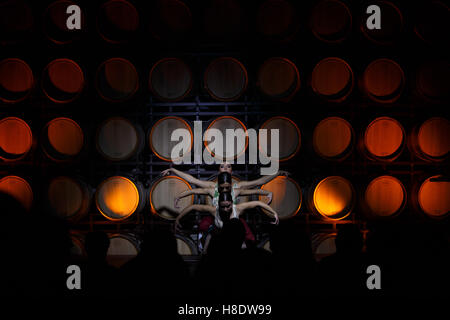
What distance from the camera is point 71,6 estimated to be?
4242mm

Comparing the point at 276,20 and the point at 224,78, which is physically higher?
the point at 276,20

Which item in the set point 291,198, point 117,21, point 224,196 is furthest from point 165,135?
point 291,198

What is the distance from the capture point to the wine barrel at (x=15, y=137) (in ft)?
13.7

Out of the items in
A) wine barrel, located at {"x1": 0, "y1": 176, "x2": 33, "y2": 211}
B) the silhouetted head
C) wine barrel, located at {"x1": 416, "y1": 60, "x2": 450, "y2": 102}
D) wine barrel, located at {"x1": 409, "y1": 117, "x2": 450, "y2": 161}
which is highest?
wine barrel, located at {"x1": 416, "y1": 60, "x2": 450, "y2": 102}

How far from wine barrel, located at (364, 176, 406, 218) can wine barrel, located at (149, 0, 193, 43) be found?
340cm

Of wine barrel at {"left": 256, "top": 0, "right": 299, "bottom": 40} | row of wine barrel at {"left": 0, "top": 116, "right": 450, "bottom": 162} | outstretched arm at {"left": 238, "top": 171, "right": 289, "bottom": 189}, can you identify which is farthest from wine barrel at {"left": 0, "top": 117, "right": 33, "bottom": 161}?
wine barrel at {"left": 256, "top": 0, "right": 299, "bottom": 40}

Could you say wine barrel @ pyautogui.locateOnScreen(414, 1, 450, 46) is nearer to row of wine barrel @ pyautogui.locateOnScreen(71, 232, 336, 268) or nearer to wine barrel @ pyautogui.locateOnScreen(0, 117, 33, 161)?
row of wine barrel @ pyautogui.locateOnScreen(71, 232, 336, 268)

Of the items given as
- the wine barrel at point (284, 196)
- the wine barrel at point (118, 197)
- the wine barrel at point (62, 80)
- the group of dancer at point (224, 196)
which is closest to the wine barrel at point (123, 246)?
the wine barrel at point (118, 197)

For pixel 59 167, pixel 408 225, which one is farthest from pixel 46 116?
pixel 408 225

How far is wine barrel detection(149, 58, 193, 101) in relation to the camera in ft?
13.6

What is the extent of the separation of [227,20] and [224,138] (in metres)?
1.70

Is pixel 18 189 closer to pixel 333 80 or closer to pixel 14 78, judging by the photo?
pixel 14 78

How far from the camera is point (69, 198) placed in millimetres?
4121
